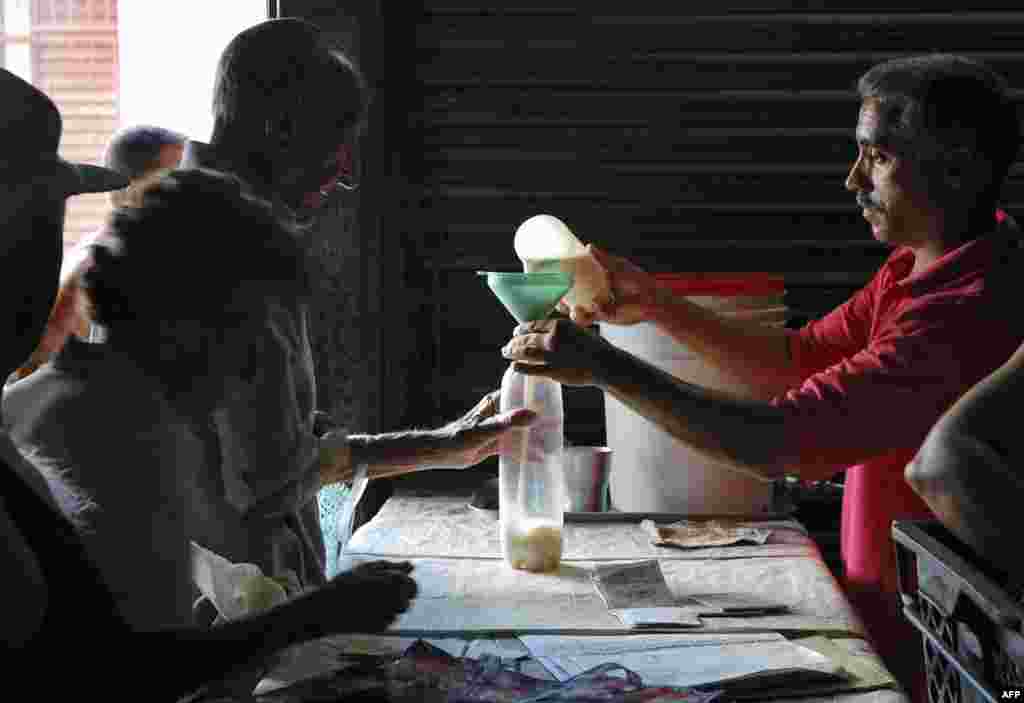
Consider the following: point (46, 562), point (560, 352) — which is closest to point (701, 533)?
point (560, 352)

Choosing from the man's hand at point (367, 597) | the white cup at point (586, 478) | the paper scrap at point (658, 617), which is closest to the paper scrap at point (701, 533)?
the white cup at point (586, 478)

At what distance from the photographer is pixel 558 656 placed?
2.16 metres

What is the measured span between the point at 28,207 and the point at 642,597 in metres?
1.52

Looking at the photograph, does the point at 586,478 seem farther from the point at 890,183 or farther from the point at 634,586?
the point at 890,183

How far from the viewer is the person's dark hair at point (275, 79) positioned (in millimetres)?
2402

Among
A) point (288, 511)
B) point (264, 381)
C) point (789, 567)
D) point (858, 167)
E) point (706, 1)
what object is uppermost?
point (706, 1)

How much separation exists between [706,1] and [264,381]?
8.16 feet

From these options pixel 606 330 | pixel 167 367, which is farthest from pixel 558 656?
pixel 606 330

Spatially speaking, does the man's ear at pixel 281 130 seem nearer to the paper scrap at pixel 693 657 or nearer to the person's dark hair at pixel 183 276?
the person's dark hair at pixel 183 276

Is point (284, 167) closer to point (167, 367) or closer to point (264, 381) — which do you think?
point (264, 381)

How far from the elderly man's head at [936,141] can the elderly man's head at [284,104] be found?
3.70 feet

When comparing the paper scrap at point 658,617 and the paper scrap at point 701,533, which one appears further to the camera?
the paper scrap at point 701,533

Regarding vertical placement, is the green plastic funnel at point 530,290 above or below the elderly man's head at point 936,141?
below

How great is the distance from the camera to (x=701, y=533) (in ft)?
10.4
